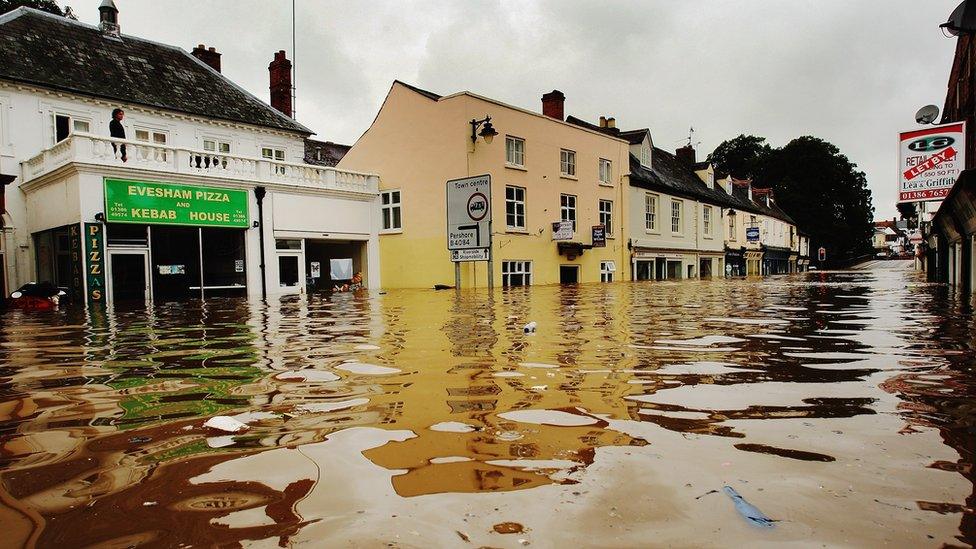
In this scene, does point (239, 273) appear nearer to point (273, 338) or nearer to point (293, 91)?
point (293, 91)

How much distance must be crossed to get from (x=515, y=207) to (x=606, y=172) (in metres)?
7.53

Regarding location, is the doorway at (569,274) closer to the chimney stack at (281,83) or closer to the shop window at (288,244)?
the shop window at (288,244)

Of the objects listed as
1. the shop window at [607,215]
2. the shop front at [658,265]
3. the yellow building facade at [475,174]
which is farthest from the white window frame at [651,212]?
the yellow building facade at [475,174]

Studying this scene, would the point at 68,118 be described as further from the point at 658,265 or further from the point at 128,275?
the point at 658,265

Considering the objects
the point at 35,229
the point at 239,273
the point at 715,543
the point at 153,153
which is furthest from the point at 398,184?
the point at 715,543

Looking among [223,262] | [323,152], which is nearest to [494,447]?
[223,262]

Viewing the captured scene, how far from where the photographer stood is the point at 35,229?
689 inches

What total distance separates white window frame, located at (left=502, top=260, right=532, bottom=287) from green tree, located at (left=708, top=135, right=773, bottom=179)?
55.5 meters

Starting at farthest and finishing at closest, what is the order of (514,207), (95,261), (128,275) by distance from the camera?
(514,207) < (128,275) < (95,261)

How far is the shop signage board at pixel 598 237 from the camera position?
26.5 meters

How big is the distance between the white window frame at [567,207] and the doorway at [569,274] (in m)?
1.77

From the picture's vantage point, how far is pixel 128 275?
634 inches

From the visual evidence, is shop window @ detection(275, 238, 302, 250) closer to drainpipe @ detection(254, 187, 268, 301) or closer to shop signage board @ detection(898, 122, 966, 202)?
drainpipe @ detection(254, 187, 268, 301)

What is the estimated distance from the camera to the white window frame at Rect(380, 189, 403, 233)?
23.2 metres
